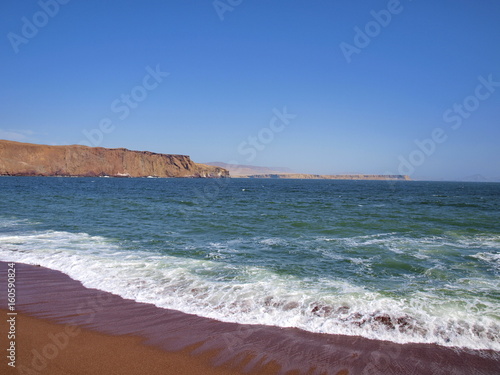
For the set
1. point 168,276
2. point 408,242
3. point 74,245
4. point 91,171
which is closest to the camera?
point 168,276

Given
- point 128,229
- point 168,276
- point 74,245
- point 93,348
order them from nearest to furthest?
1. point 93,348
2. point 168,276
3. point 74,245
4. point 128,229

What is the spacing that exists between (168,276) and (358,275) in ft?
17.6

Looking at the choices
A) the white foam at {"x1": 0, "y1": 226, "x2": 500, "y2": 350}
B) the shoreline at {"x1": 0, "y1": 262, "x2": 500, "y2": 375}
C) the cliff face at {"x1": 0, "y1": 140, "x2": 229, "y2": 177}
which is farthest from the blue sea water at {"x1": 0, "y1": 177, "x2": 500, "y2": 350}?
the cliff face at {"x1": 0, "y1": 140, "x2": 229, "y2": 177}

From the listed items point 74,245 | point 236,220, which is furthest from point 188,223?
point 74,245

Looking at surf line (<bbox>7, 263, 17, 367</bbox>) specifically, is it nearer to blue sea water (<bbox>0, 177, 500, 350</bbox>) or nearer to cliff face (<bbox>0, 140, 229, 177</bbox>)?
blue sea water (<bbox>0, 177, 500, 350</bbox>)

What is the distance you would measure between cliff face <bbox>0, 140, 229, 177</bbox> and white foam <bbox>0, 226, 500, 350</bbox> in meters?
142

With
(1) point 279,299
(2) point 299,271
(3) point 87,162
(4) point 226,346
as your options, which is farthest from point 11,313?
(3) point 87,162

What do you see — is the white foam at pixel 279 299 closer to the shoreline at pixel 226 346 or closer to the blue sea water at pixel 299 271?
the blue sea water at pixel 299 271

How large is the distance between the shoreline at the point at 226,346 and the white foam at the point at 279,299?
0.35 metres

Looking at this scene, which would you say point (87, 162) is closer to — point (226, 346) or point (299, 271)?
point (299, 271)

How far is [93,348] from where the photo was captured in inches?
186

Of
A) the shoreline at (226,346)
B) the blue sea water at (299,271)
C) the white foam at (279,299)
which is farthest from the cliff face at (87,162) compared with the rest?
the shoreline at (226,346)

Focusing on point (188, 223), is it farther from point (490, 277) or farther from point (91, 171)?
point (91, 171)

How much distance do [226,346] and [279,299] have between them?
2242 millimetres
